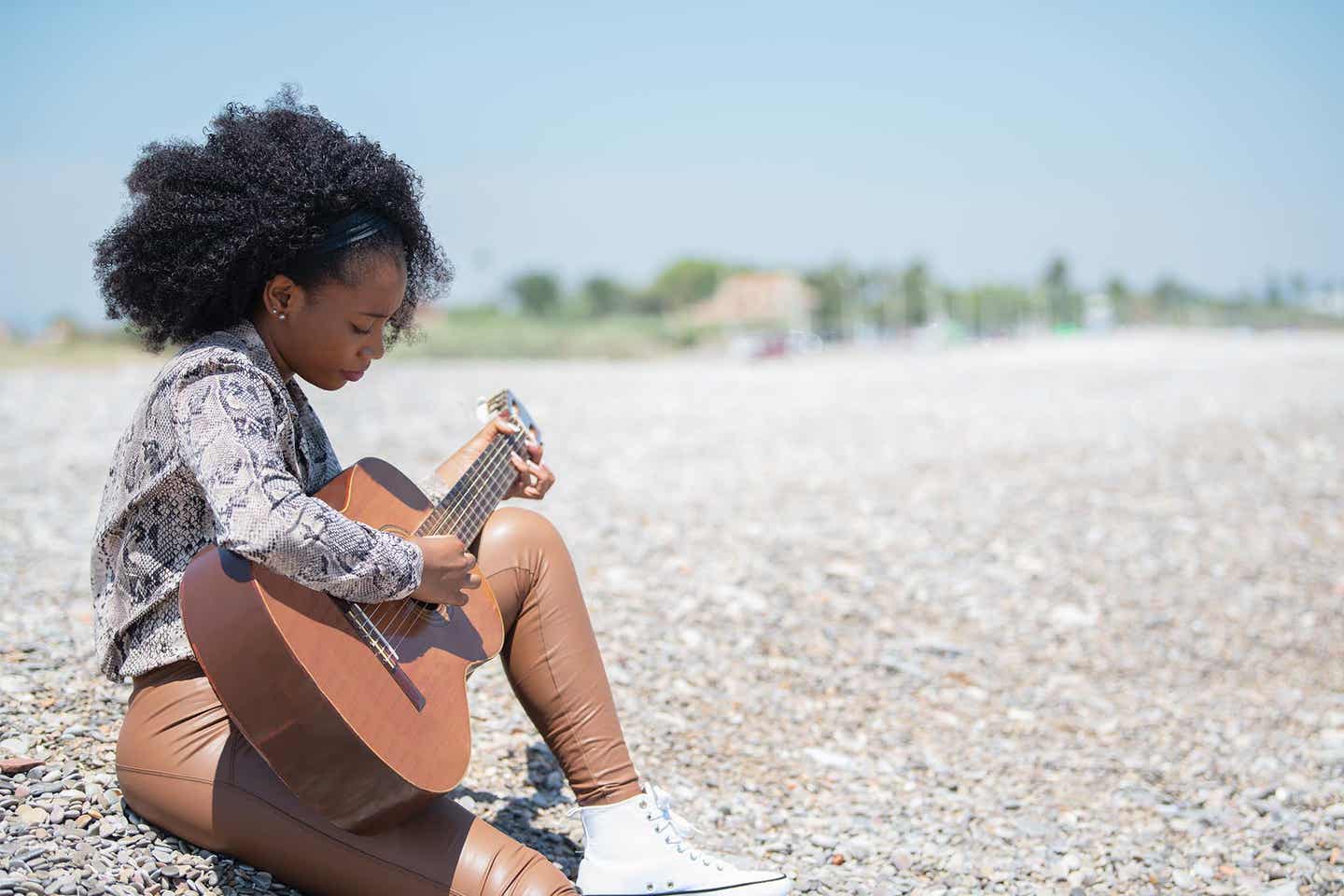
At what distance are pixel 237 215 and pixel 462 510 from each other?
79 centimetres

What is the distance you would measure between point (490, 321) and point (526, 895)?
36.1 meters

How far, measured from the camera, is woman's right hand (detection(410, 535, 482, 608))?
224 centimetres

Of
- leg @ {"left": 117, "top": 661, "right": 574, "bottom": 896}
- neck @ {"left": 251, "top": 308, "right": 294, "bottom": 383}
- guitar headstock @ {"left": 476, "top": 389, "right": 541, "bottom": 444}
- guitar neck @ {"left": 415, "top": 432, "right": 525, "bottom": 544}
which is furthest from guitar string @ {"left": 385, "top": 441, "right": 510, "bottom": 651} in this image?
neck @ {"left": 251, "top": 308, "right": 294, "bottom": 383}

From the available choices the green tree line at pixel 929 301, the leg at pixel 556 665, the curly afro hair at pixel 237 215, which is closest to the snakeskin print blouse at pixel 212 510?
the curly afro hair at pixel 237 215

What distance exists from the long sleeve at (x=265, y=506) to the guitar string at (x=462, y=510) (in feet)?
0.40

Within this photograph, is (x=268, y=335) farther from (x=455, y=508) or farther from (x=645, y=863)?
(x=645, y=863)

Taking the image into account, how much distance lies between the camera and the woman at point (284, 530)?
6.90 ft

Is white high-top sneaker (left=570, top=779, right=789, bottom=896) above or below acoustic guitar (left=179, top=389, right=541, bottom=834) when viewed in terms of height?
below

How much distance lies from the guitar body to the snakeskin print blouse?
67 millimetres

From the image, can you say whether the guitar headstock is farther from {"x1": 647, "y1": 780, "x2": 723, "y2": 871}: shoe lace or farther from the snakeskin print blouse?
{"x1": 647, "y1": 780, "x2": 723, "y2": 871}: shoe lace

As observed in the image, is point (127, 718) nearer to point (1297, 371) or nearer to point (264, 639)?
point (264, 639)

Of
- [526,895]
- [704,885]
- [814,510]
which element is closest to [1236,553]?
[814,510]

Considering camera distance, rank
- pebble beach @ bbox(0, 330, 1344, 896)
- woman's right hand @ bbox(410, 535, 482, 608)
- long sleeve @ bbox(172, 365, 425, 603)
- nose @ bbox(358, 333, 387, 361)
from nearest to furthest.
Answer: long sleeve @ bbox(172, 365, 425, 603)
woman's right hand @ bbox(410, 535, 482, 608)
nose @ bbox(358, 333, 387, 361)
pebble beach @ bbox(0, 330, 1344, 896)

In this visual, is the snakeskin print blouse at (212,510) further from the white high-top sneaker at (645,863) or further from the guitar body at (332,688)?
the white high-top sneaker at (645,863)
